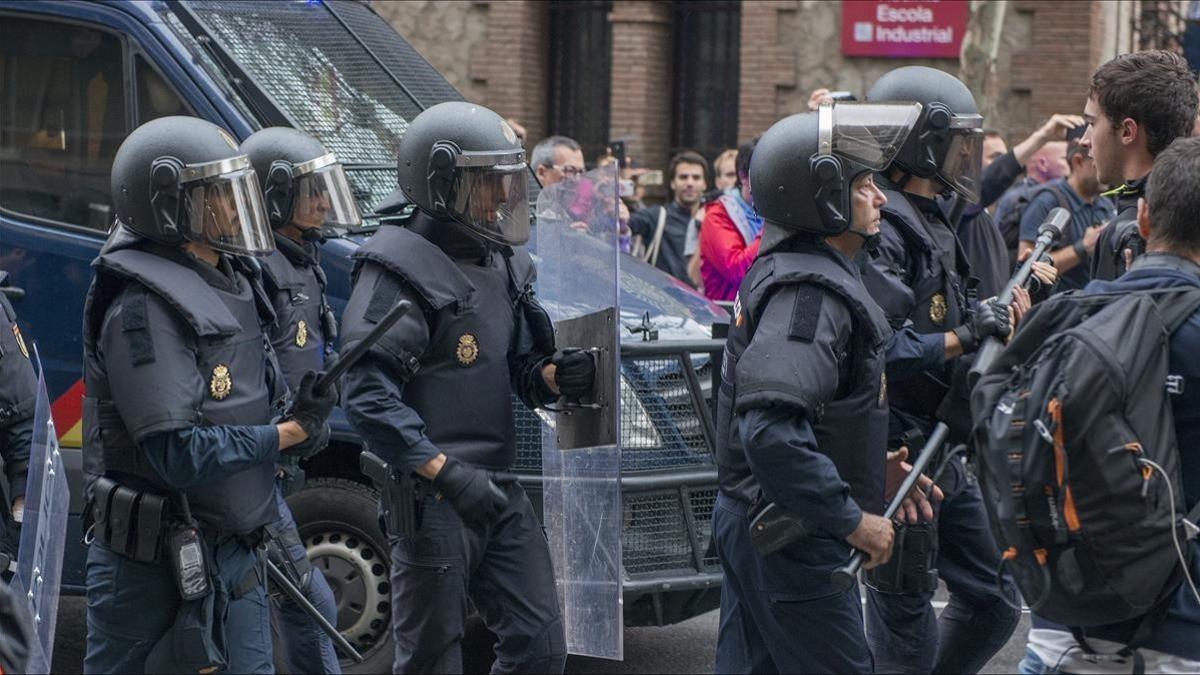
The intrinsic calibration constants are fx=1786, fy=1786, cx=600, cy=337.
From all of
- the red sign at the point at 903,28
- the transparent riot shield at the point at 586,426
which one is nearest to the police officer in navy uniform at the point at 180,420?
the transparent riot shield at the point at 586,426

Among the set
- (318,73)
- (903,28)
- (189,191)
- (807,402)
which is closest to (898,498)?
(807,402)

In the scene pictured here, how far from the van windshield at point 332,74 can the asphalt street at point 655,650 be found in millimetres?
1967

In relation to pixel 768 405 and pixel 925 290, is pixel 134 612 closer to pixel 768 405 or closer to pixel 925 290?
pixel 768 405

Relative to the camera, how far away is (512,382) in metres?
5.16

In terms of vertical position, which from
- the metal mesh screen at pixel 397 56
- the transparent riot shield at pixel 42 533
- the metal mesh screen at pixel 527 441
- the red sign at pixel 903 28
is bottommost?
the metal mesh screen at pixel 527 441

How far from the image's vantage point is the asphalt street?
6.83m

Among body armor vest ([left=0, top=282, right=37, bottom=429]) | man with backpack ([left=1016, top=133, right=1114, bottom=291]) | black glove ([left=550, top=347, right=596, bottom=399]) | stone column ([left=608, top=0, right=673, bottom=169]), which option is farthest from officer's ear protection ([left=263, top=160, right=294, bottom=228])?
stone column ([left=608, top=0, right=673, bottom=169])

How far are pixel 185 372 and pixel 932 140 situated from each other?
2.34 m

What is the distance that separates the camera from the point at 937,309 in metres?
5.26

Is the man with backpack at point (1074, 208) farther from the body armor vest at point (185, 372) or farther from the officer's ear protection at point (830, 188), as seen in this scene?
the body armor vest at point (185, 372)

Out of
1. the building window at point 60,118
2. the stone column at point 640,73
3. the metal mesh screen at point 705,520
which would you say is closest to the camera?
the metal mesh screen at point 705,520

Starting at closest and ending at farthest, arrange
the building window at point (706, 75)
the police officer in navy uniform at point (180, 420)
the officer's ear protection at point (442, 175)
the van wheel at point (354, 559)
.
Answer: the police officer in navy uniform at point (180, 420)
the officer's ear protection at point (442, 175)
the van wheel at point (354, 559)
the building window at point (706, 75)

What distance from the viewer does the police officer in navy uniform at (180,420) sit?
14.1 feet

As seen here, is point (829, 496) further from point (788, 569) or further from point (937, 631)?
point (937, 631)
